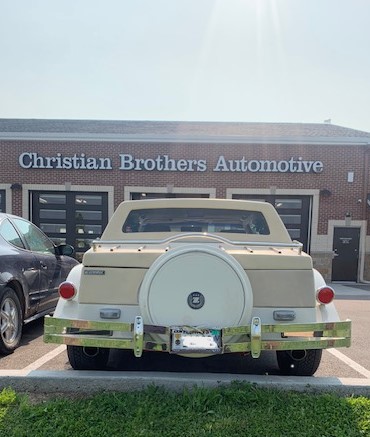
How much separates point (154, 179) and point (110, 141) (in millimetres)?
2078

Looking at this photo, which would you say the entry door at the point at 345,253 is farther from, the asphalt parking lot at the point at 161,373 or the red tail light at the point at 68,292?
the red tail light at the point at 68,292

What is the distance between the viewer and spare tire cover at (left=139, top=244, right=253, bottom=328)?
288cm

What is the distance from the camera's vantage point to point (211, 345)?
→ 2.81 meters

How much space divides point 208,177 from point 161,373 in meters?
10.0

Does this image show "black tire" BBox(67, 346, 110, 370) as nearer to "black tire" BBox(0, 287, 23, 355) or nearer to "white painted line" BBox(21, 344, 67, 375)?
"white painted line" BBox(21, 344, 67, 375)

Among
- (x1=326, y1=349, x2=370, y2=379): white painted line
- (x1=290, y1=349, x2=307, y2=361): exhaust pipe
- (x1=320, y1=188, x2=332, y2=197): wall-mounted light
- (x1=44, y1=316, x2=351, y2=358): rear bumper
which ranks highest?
(x1=320, y1=188, x2=332, y2=197): wall-mounted light

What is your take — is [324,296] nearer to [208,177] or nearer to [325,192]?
[208,177]

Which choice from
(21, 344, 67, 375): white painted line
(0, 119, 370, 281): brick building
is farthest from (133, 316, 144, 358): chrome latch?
(0, 119, 370, 281): brick building

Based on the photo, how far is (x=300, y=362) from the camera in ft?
11.4

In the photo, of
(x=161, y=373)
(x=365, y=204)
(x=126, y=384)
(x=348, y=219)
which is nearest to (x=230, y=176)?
(x=348, y=219)

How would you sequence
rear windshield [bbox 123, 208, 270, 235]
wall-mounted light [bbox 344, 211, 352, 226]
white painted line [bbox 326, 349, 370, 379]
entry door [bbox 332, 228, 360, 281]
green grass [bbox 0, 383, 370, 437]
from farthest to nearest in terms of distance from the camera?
entry door [bbox 332, 228, 360, 281], wall-mounted light [bbox 344, 211, 352, 226], rear windshield [bbox 123, 208, 270, 235], white painted line [bbox 326, 349, 370, 379], green grass [bbox 0, 383, 370, 437]

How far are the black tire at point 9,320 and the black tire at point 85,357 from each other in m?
1.03

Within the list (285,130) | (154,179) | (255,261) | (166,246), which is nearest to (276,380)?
(255,261)

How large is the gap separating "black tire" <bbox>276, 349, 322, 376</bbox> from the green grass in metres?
0.47
